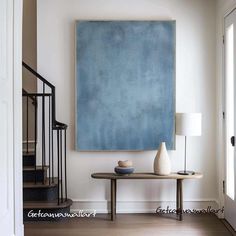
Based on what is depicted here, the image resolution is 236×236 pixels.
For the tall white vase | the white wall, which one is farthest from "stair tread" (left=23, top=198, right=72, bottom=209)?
the tall white vase

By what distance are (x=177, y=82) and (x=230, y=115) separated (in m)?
0.84

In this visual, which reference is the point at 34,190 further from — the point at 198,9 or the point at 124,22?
the point at 198,9

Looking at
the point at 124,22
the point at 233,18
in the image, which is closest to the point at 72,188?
the point at 124,22

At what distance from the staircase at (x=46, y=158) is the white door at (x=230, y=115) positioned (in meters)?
1.83

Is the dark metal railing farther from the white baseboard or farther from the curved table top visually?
the curved table top

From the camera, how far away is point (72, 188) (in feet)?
14.6

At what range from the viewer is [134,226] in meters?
3.87

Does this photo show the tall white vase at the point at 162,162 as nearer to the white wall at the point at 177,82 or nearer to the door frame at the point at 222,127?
the white wall at the point at 177,82

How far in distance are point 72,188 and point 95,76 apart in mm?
1430

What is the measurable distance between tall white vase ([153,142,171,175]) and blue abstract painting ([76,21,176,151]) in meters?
0.34
